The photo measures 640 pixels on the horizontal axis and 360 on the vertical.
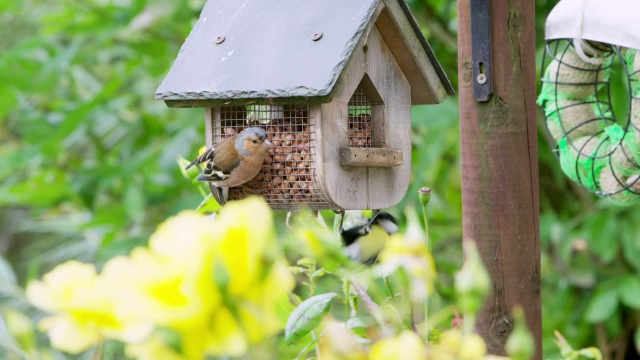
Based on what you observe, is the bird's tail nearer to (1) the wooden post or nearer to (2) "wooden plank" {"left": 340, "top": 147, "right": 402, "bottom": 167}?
(2) "wooden plank" {"left": 340, "top": 147, "right": 402, "bottom": 167}

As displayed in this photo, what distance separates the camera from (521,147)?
1477 mm

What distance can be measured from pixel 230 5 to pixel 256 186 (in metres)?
0.35

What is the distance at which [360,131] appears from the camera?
5.56 feet

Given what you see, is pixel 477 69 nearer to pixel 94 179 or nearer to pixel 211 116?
pixel 211 116

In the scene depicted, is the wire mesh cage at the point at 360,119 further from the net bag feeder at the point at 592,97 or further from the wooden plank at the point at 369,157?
the net bag feeder at the point at 592,97

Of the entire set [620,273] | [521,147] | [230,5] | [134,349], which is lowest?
[620,273]

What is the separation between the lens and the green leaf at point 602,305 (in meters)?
3.00

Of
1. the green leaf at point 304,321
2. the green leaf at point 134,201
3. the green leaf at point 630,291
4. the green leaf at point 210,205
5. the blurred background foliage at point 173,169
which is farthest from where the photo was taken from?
the green leaf at point 134,201

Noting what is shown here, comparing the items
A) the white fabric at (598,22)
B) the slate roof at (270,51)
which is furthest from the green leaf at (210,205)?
the white fabric at (598,22)

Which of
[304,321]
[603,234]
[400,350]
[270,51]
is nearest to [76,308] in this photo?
[400,350]

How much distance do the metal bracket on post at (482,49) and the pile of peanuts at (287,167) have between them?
30 cm

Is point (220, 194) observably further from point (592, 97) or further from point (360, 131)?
point (592, 97)

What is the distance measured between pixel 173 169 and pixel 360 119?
6.07 feet

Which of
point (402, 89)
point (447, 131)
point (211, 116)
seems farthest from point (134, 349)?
point (447, 131)
